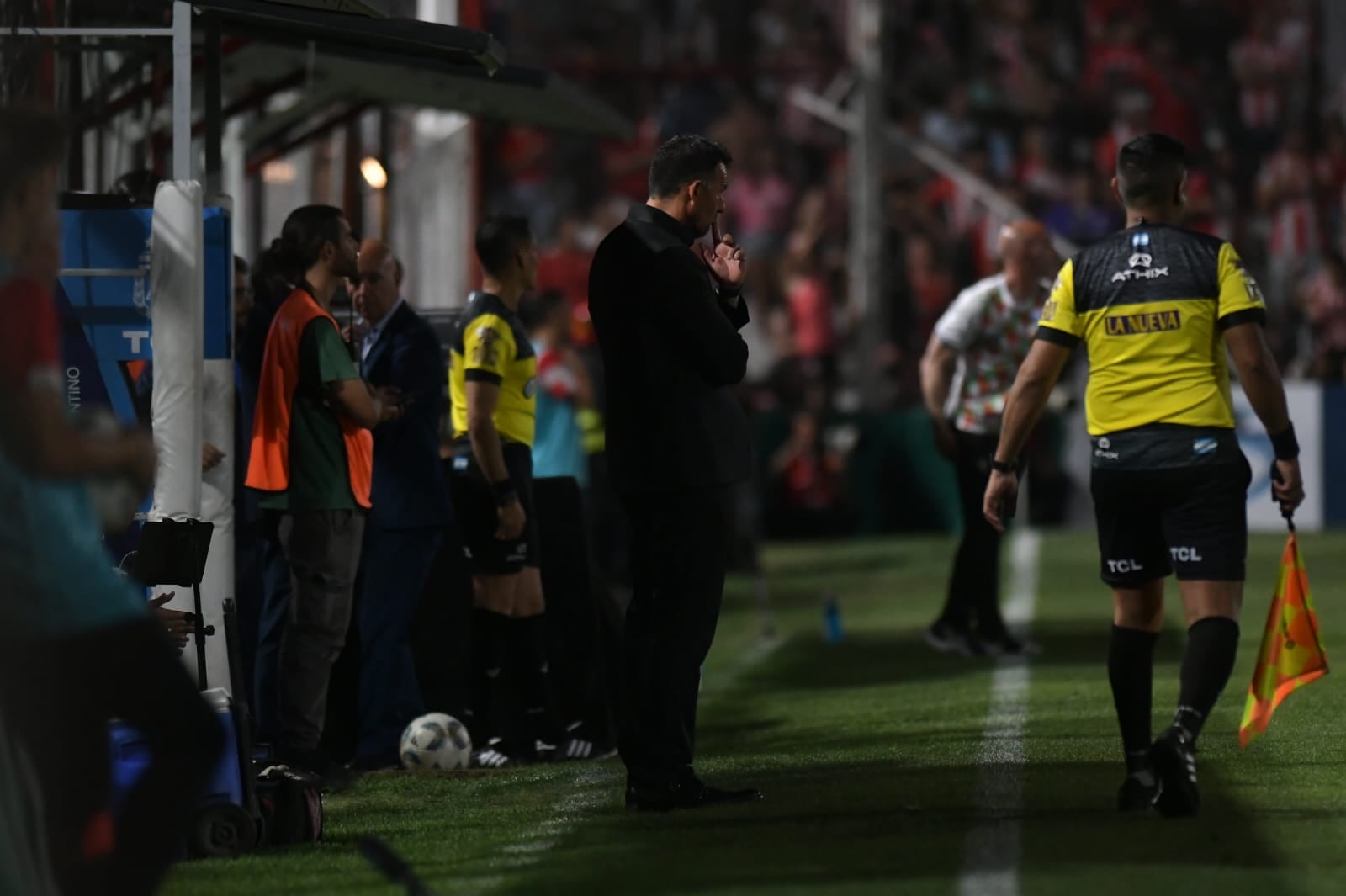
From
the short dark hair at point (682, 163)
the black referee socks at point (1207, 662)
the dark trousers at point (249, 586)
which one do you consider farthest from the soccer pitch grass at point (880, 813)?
the short dark hair at point (682, 163)

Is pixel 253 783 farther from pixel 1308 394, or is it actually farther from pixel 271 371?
pixel 1308 394

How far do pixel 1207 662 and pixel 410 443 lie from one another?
11.8 feet

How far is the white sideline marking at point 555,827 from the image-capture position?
238 inches

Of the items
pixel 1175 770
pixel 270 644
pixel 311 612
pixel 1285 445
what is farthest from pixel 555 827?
pixel 1285 445

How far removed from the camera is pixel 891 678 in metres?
11.4

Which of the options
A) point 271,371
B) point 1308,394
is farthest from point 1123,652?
point 1308,394

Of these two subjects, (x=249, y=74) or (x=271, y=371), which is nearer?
(x=271, y=371)

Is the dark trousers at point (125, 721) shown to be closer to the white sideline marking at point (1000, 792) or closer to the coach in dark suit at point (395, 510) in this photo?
the white sideline marking at point (1000, 792)

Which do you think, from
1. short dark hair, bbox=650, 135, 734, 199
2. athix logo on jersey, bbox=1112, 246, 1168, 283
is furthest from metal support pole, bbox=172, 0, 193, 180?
athix logo on jersey, bbox=1112, 246, 1168, 283

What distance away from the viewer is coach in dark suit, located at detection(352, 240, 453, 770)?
9008 mm

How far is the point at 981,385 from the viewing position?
12070 millimetres

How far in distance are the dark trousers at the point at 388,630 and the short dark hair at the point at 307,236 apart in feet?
4.04

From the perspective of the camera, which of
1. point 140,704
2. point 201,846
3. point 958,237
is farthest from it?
point 958,237

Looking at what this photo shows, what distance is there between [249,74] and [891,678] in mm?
4711
